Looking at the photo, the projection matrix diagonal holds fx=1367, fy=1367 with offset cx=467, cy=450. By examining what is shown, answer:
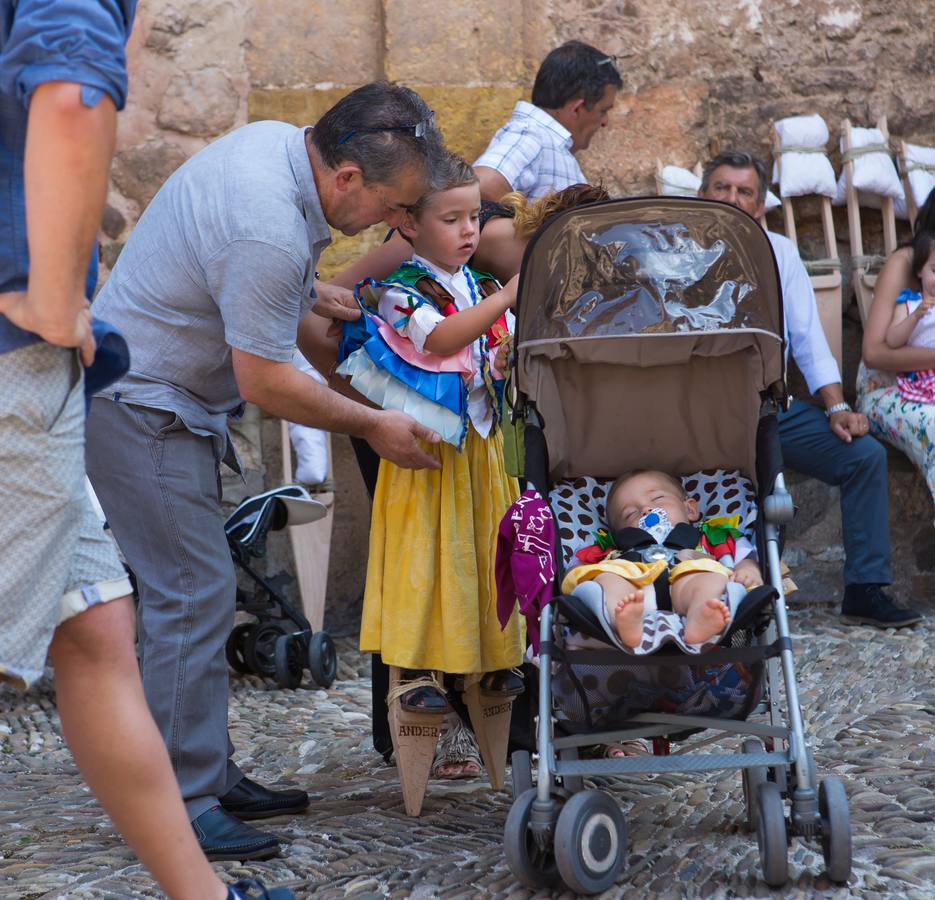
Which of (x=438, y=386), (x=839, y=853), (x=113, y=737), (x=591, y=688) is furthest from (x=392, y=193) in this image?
(x=839, y=853)

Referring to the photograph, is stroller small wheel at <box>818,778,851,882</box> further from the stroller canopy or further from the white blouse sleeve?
the white blouse sleeve

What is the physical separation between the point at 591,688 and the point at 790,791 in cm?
44

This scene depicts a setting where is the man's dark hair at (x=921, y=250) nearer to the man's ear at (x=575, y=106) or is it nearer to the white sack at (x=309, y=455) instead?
the man's ear at (x=575, y=106)

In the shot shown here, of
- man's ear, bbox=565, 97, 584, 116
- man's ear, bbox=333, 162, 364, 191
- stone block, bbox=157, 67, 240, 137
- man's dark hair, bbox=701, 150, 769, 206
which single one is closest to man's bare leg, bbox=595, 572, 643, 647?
man's ear, bbox=333, 162, 364, 191

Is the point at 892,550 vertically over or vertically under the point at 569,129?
under

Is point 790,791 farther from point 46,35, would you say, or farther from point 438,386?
point 46,35

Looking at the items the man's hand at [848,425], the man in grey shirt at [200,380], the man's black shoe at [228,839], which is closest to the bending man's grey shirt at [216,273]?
the man in grey shirt at [200,380]

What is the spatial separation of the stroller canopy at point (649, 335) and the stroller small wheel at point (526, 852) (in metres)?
0.97

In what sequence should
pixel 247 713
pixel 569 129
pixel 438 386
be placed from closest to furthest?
pixel 438 386
pixel 247 713
pixel 569 129

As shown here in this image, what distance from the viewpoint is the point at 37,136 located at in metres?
1.76

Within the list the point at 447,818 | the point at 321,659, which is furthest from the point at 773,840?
the point at 321,659

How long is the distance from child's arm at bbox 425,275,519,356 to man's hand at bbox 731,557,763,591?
2.67 feet

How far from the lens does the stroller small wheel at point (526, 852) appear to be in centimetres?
266

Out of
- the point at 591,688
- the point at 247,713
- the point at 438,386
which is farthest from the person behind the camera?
the point at 247,713
